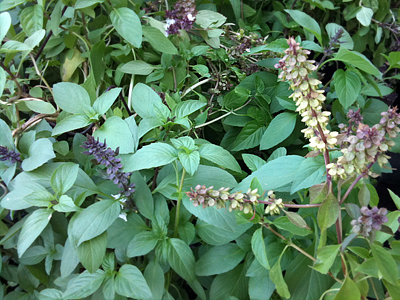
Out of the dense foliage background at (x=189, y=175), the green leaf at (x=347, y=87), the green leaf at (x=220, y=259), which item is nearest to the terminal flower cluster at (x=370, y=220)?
the dense foliage background at (x=189, y=175)

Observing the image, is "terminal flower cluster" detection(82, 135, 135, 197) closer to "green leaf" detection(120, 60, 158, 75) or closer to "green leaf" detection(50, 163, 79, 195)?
"green leaf" detection(50, 163, 79, 195)

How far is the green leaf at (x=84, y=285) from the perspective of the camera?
451mm

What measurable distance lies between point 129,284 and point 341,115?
1.99 ft

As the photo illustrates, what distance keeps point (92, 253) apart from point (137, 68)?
40 centimetres

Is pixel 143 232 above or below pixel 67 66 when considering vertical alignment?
below

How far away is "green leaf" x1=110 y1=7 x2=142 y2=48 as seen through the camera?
589 mm

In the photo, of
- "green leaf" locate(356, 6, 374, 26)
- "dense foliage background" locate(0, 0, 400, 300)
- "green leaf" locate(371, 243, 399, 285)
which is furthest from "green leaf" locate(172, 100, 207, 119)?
"green leaf" locate(356, 6, 374, 26)

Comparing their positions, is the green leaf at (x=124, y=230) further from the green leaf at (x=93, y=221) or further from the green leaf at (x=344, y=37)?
the green leaf at (x=344, y=37)

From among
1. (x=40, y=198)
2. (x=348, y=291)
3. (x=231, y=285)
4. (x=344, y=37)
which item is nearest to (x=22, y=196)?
(x=40, y=198)

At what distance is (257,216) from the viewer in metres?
0.41

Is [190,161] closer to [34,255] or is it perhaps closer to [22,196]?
[22,196]

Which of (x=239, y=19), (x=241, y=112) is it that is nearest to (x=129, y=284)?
(x=241, y=112)

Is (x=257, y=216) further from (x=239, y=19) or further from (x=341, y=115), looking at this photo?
(x=239, y=19)

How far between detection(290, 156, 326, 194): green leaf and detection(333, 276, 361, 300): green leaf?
0.40 ft
